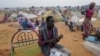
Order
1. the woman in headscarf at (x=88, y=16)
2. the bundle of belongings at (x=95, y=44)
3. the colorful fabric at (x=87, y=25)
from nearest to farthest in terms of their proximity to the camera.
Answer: the bundle of belongings at (x=95, y=44)
the woman in headscarf at (x=88, y=16)
the colorful fabric at (x=87, y=25)

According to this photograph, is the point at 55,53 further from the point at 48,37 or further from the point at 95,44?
the point at 95,44

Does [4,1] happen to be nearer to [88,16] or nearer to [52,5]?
[52,5]

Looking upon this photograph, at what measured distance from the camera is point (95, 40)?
5133mm

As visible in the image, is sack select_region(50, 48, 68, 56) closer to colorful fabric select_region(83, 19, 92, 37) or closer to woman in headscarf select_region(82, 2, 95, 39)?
woman in headscarf select_region(82, 2, 95, 39)

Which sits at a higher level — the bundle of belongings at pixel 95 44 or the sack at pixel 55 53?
the sack at pixel 55 53

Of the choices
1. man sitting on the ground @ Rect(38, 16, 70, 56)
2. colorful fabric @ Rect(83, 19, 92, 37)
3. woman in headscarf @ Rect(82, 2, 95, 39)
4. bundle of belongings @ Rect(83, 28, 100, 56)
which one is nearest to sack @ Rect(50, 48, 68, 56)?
man sitting on the ground @ Rect(38, 16, 70, 56)

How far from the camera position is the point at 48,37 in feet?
12.5

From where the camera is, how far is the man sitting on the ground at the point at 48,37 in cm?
371

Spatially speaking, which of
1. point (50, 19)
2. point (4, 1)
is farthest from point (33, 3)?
point (50, 19)

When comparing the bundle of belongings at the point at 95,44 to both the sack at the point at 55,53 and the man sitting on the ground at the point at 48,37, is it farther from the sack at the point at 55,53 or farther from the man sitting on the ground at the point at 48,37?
the sack at the point at 55,53

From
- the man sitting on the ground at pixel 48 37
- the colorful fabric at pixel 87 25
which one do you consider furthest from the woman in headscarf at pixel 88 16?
the man sitting on the ground at pixel 48 37

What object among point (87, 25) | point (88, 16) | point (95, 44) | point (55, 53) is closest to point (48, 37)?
point (55, 53)

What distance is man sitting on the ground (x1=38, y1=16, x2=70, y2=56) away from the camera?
146 inches

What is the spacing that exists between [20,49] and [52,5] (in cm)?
1038
